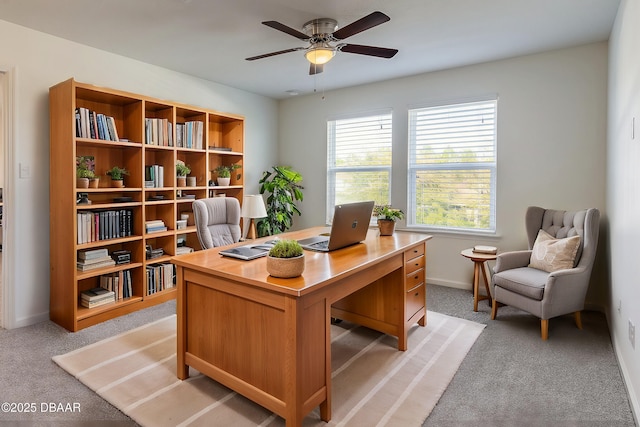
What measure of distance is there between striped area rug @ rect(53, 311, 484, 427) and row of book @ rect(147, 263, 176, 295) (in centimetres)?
66

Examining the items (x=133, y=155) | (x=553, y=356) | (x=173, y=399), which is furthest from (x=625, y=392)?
(x=133, y=155)

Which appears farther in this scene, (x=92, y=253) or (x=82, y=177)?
(x=92, y=253)

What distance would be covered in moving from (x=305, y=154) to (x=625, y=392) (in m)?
4.31

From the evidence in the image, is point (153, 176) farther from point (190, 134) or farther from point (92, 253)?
point (92, 253)

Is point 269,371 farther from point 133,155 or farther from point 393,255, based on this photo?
point 133,155

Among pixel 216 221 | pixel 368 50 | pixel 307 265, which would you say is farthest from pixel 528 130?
pixel 216 221

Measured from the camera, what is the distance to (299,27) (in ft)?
9.82

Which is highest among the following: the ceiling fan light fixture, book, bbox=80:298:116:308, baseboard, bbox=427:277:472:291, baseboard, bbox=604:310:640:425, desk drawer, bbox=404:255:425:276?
the ceiling fan light fixture

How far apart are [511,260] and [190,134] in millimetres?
3447

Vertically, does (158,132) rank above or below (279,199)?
above

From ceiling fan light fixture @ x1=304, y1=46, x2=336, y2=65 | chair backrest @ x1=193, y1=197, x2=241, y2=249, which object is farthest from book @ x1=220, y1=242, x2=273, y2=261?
ceiling fan light fixture @ x1=304, y1=46, x2=336, y2=65

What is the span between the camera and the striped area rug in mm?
1927

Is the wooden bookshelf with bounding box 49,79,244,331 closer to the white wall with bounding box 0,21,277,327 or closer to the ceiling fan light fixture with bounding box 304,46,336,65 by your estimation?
the white wall with bounding box 0,21,277,327

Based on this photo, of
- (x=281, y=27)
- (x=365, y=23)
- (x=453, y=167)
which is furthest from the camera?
(x=453, y=167)
